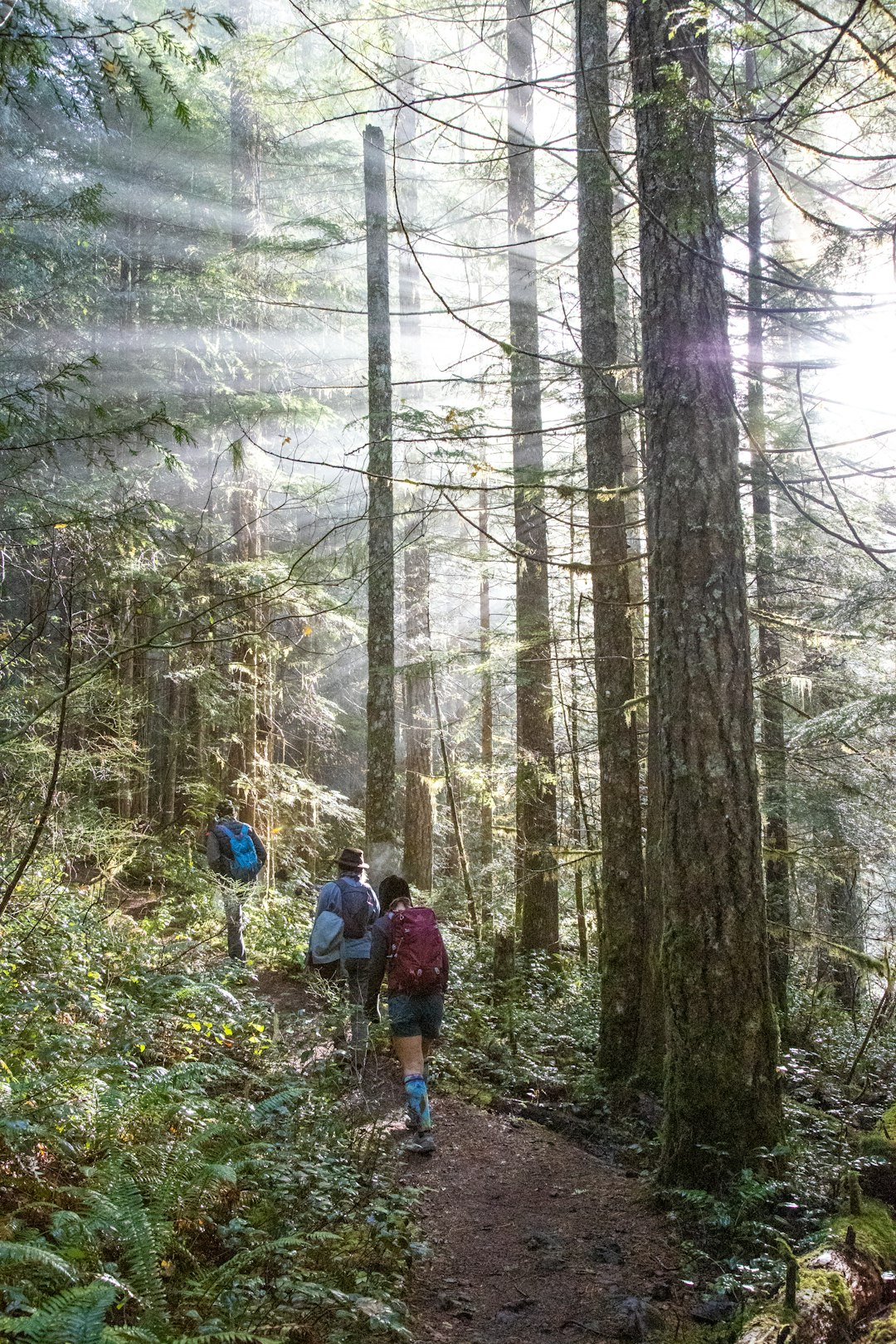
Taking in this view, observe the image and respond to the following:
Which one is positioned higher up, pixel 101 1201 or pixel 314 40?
pixel 314 40

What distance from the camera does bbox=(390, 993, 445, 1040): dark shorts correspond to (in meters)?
6.50

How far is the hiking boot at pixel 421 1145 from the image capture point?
6.01m

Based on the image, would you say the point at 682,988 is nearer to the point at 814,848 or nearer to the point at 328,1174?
the point at 328,1174

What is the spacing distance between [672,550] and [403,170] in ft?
58.9

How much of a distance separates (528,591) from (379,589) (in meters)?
2.15

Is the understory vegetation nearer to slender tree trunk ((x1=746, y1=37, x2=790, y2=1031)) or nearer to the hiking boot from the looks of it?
the hiking boot

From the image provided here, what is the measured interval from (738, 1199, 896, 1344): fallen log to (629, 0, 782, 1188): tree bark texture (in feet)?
2.90

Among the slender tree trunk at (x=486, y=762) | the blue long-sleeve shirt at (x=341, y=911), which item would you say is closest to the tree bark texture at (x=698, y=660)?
the blue long-sleeve shirt at (x=341, y=911)

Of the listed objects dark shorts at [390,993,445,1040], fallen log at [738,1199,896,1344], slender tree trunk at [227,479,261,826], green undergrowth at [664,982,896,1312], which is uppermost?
slender tree trunk at [227,479,261,826]

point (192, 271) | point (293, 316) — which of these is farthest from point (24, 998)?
point (293, 316)

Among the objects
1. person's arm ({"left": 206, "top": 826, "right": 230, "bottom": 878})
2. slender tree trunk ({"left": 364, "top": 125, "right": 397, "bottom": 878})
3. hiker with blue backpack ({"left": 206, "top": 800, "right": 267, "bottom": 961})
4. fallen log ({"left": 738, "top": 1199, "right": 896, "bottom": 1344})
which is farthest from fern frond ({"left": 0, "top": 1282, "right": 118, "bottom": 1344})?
slender tree trunk ({"left": 364, "top": 125, "right": 397, "bottom": 878})

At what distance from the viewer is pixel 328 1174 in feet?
14.6

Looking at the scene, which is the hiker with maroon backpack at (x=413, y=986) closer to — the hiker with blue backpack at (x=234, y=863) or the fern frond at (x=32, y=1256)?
the fern frond at (x=32, y=1256)

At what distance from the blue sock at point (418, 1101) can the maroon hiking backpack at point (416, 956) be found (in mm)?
648
